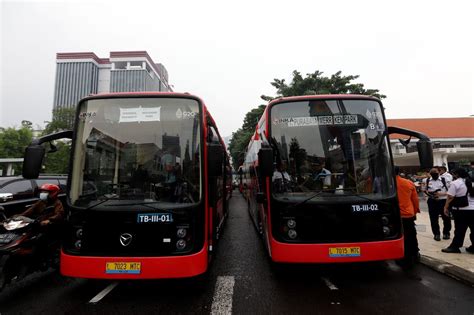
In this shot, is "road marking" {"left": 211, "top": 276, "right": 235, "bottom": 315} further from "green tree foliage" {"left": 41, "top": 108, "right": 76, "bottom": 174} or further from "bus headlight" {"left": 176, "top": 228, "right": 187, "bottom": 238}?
"green tree foliage" {"left": 41, "top": 108, "right": 76, "bottom": 174}

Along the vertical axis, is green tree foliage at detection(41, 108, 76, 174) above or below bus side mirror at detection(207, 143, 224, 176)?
above

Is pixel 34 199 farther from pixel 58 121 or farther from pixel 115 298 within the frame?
pixel 58 121

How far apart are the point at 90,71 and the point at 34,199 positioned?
81.1m

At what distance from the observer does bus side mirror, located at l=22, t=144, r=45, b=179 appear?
3.40m

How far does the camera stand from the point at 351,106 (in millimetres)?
4293

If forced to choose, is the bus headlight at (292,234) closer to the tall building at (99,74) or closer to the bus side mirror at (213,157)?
the bus side mirror at (213,157)

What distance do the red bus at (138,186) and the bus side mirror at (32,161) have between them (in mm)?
11

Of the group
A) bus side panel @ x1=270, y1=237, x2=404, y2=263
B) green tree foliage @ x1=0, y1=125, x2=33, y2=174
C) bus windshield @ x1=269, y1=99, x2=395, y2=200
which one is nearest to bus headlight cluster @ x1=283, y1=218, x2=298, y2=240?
bus side panel @ x1=270, y1=237, x2=404, y2=263

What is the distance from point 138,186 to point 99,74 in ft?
299

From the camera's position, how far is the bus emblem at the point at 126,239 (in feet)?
11.5

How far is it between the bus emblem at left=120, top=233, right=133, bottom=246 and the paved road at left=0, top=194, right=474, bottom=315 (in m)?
0.82

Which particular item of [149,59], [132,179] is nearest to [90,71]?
[149,59]

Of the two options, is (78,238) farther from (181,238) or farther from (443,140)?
(443,140)

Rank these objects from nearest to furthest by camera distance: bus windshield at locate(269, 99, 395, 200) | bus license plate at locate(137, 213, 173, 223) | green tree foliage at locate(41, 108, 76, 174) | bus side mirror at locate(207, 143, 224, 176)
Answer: bus license plate at locate(137, 213, 173, 223) < bus side mirror at locate(207, 143, 224, 176) < bus windshield at locate(269, 99, 395, 200) < green tree foliage at locate(41, 108, 76, 174)
